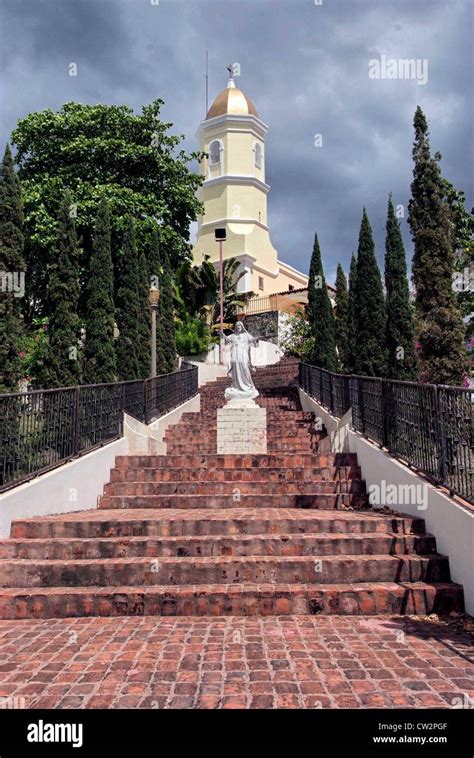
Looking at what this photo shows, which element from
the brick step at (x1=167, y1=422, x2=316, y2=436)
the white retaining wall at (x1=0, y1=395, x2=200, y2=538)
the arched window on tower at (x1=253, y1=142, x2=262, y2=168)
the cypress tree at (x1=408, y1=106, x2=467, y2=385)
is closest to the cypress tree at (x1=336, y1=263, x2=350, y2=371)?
the cypress tree at (x1=408, y1=106, x2=467, y2=385)

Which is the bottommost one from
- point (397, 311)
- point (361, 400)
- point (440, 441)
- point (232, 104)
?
point (440, 441)

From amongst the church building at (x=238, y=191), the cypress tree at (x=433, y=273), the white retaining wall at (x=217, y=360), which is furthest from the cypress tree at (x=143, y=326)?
the church building at (x=238, y=191)

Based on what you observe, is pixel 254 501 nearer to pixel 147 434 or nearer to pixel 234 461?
pixel 234 461

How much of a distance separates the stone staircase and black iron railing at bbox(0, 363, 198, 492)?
2.54 feet

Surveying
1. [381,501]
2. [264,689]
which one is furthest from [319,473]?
[264,689]

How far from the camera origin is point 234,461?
Result: 7.93 m

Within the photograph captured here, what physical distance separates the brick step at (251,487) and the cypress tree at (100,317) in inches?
289

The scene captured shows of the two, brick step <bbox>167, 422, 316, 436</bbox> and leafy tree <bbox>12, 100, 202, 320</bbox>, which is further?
leafy tree <bbox>12, 100, 202, 320</bbox>

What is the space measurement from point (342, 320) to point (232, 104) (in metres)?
19.7

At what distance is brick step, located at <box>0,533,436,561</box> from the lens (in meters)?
4.91

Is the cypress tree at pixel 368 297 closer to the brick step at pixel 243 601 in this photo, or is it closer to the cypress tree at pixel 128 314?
the cypress tree at pixel 128 314
